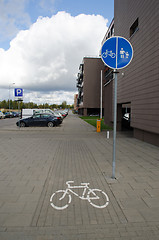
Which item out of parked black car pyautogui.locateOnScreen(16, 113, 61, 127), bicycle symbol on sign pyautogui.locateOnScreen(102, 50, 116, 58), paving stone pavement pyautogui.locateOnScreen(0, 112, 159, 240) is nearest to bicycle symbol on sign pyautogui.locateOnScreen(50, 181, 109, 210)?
paving stone pavement pyautogui.locateOnScreen(0, 112, 159, 240)

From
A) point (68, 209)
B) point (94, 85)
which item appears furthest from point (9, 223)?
point (94, 85)

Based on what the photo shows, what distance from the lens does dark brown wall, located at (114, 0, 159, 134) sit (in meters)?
8.54

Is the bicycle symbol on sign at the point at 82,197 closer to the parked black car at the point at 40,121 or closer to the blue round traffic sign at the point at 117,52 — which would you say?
the blue round traffic sign at the point at 117,52

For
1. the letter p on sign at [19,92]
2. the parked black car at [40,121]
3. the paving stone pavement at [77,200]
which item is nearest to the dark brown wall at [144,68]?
the paving stone pavement at [77,200]

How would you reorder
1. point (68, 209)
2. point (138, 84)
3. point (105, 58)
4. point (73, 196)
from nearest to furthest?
point (68, 209) < point (73, 196) < point (105, 58) < point (138, 84)

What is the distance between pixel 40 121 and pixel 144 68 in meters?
12.0

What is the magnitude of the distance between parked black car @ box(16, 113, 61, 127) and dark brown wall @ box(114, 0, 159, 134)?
8.51 m

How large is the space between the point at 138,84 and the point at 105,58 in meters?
7.08

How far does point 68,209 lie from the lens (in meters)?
3.10

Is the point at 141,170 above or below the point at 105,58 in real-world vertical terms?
below

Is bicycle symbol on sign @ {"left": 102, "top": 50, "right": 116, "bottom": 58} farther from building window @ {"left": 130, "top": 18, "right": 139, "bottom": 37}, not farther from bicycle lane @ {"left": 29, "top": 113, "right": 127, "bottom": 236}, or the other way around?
building window @ {"left": 130, "top": 18, "right": 139, "bottom": 37}

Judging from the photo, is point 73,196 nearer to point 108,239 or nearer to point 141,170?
point 108,239

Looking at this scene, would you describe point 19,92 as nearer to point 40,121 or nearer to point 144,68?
point 40,121

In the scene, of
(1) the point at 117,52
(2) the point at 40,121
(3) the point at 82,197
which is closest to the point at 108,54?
(1) the point at 117,52
